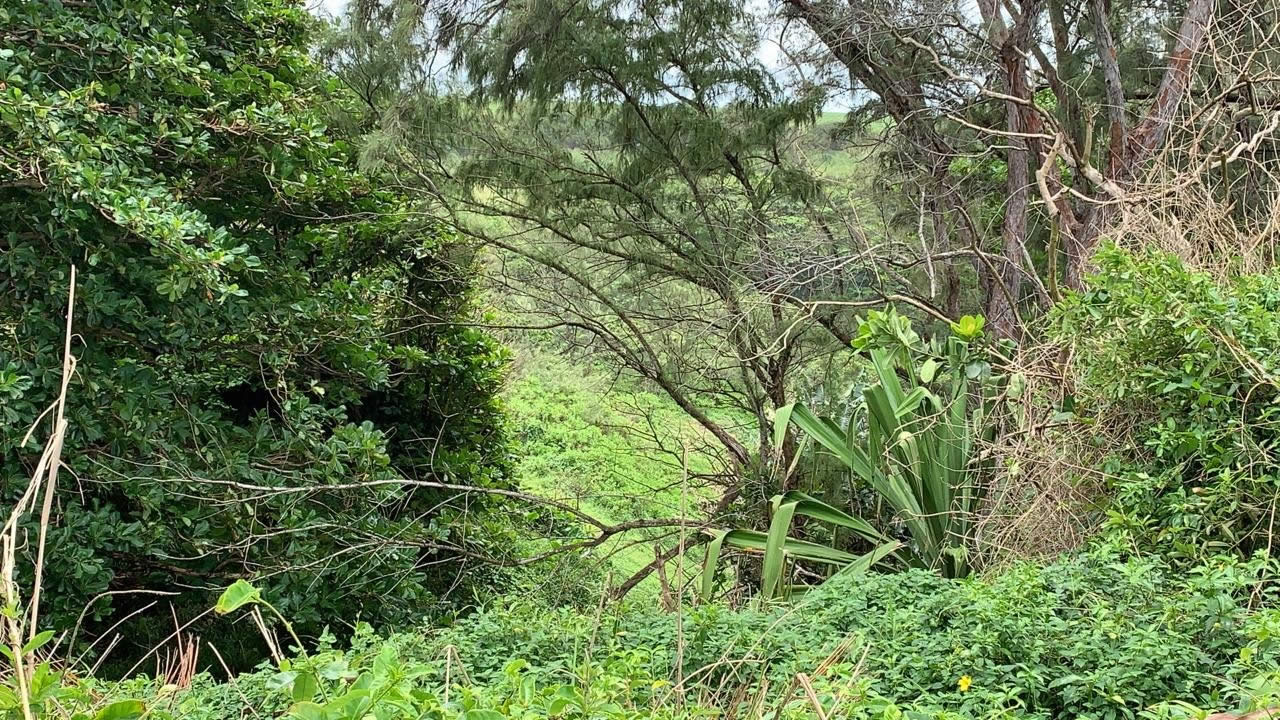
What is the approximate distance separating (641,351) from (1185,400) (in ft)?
10.4

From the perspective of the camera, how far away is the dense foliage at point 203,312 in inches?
116

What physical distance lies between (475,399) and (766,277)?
1.90m

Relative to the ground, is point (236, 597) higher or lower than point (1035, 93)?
lower

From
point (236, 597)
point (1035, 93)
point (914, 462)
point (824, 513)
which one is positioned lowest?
point (824, 513)

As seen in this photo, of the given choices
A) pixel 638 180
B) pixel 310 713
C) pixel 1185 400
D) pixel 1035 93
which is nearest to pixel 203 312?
pixel 638 180

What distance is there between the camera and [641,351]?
17.5 ft

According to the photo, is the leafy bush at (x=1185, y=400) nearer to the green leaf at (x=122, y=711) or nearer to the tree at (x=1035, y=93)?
the tree at (x=1035, y=93)

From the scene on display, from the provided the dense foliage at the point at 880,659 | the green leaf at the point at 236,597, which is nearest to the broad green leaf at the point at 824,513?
the dense foliage at the point at 880,659

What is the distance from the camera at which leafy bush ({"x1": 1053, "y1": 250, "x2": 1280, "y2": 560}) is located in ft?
7.95

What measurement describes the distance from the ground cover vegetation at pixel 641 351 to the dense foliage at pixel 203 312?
21 mm

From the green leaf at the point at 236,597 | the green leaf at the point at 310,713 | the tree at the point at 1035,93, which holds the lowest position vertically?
the green leaf at the point at 310,713

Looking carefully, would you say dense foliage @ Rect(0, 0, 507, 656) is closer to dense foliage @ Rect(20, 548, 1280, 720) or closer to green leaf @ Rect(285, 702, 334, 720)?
dense foliage @ Rect(20, 548, 1280, 720)

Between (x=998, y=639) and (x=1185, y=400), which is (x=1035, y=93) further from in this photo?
(x=998, y=639)

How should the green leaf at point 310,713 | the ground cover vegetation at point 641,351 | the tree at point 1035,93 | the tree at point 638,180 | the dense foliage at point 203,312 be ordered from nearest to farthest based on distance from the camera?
1. the green leaf at point 310,713
2. the ground cover vegetation at point 641,351
3. the dense foliage at point 203,312
4. the tree at point 1035,93
5. the tree at point 638,180
